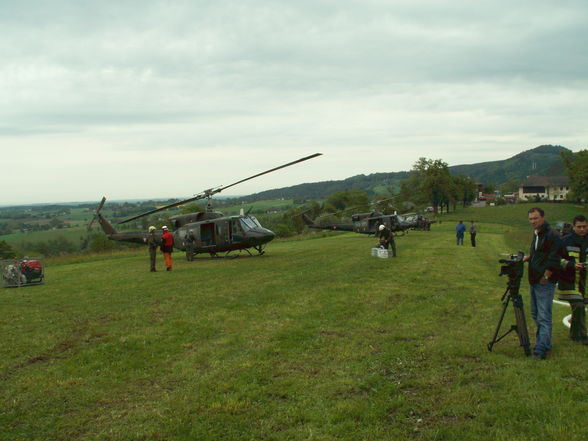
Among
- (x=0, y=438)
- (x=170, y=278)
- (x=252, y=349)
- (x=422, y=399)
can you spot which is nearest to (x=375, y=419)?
(x=422, y=399)

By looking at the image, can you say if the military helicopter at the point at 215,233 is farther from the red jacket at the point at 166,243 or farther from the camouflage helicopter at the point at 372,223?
the camouflage helicopter at the point at 372,223

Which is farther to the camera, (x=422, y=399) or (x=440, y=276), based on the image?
(x=440, y=276)

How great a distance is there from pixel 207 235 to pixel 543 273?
17.1 m

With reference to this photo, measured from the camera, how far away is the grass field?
5016 millimetres

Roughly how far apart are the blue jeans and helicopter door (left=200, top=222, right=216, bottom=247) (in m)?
16.7

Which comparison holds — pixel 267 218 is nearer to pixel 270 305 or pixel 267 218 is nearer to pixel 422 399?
pixel 270 305

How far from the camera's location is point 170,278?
16.1 m

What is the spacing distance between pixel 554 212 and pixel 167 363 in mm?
76186

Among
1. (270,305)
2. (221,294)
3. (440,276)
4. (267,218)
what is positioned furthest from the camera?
(267,218)

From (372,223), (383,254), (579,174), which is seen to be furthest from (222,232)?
(579,174)

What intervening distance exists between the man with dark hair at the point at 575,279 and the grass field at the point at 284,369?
29 cm

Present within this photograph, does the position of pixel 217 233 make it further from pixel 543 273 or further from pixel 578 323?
pixel 543 273

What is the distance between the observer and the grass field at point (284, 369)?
16.5 ft

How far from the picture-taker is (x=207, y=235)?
21.8 meters
